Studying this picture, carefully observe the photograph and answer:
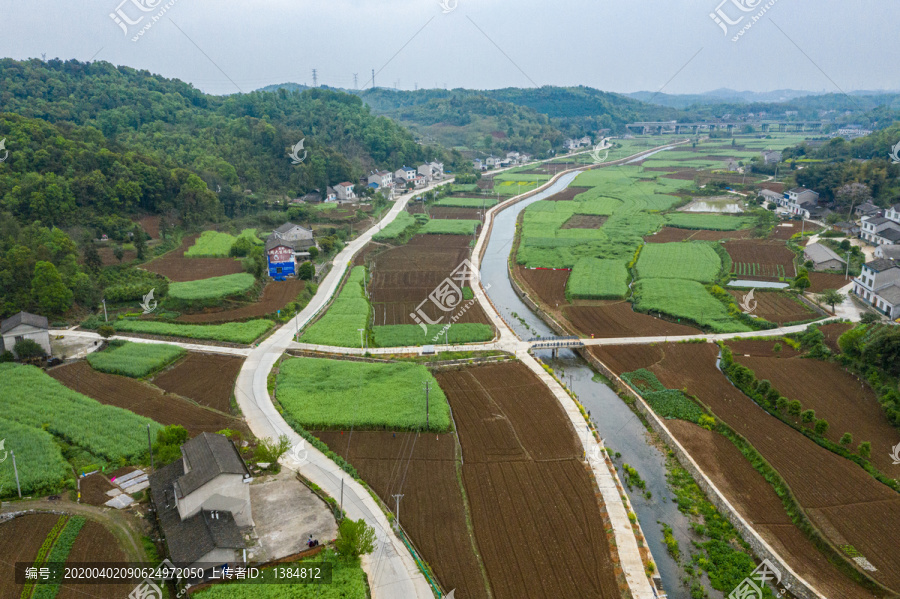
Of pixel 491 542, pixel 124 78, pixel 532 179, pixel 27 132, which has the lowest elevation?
pixel 491 542

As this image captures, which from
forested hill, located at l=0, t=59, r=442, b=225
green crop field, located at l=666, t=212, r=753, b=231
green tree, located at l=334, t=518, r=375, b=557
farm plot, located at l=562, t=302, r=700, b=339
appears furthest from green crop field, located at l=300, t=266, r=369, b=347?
green crop field, located at l=666, t=212, r=753, b=231

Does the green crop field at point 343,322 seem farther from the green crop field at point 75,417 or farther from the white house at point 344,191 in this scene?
the white house at point 344,191

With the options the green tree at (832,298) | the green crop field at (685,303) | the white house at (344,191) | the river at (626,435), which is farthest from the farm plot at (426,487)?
the white house at (344,191)

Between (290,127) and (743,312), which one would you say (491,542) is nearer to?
(743,312)

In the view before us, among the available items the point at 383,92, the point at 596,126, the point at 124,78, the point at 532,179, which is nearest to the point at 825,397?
the point at 532,179

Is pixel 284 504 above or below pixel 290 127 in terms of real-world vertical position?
below

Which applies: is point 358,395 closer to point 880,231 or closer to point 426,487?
point 426,487

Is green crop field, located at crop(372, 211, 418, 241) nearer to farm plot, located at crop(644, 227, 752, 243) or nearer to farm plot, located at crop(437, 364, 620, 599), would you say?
farm plot, located at crop(644, 227, 752, 243)

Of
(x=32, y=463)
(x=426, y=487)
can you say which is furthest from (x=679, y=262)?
(x=32, y=463)
